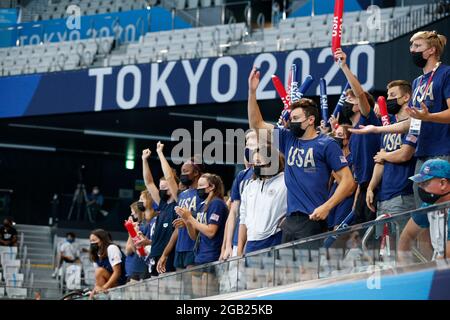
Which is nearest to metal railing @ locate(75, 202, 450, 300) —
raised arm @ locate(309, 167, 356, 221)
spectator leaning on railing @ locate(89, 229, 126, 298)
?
raised arm @ locate(309, 167, 356, 221)

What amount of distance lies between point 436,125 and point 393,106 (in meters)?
0.69

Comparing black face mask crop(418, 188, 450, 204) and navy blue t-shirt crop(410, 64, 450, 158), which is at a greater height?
navy blue t-shirt crop(410, 64, 450, 158)

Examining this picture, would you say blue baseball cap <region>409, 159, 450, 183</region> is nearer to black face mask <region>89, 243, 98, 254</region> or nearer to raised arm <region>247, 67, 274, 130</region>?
raised arm <region>247, 67, 274, 130</region>

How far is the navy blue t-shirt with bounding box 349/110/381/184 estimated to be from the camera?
23.8 ft

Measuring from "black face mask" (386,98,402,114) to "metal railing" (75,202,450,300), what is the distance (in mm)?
1503

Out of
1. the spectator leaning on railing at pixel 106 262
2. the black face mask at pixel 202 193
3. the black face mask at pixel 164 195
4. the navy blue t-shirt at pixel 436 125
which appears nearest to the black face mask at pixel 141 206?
the spectator leaning on railing at pixel 106 262

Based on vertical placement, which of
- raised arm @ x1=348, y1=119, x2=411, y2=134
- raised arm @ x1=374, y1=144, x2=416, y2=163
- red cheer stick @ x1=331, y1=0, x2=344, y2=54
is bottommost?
raised arm @ x1=374, y1=144, x2=416, y2=163

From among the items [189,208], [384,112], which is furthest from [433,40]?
[189,208]

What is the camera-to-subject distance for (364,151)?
732 centimetres

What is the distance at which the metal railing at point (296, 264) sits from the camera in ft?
17.6

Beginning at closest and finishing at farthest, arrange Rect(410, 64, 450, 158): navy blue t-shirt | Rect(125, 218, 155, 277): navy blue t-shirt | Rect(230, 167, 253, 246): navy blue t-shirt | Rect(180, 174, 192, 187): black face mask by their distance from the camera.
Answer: Rect(410, 64, 450, 158): navy blue t-shirt → Rect(230, 167, 253, 246): navy blue t-shirt → Rect(180, 174, 192, 187): black face mask → Rect(125, 218, 155, 277): navy blue t-shirt

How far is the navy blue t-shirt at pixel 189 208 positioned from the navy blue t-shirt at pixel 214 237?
0.26 meters

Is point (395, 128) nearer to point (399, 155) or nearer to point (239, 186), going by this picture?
point (399, 155)

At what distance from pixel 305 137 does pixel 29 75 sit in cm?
1264
